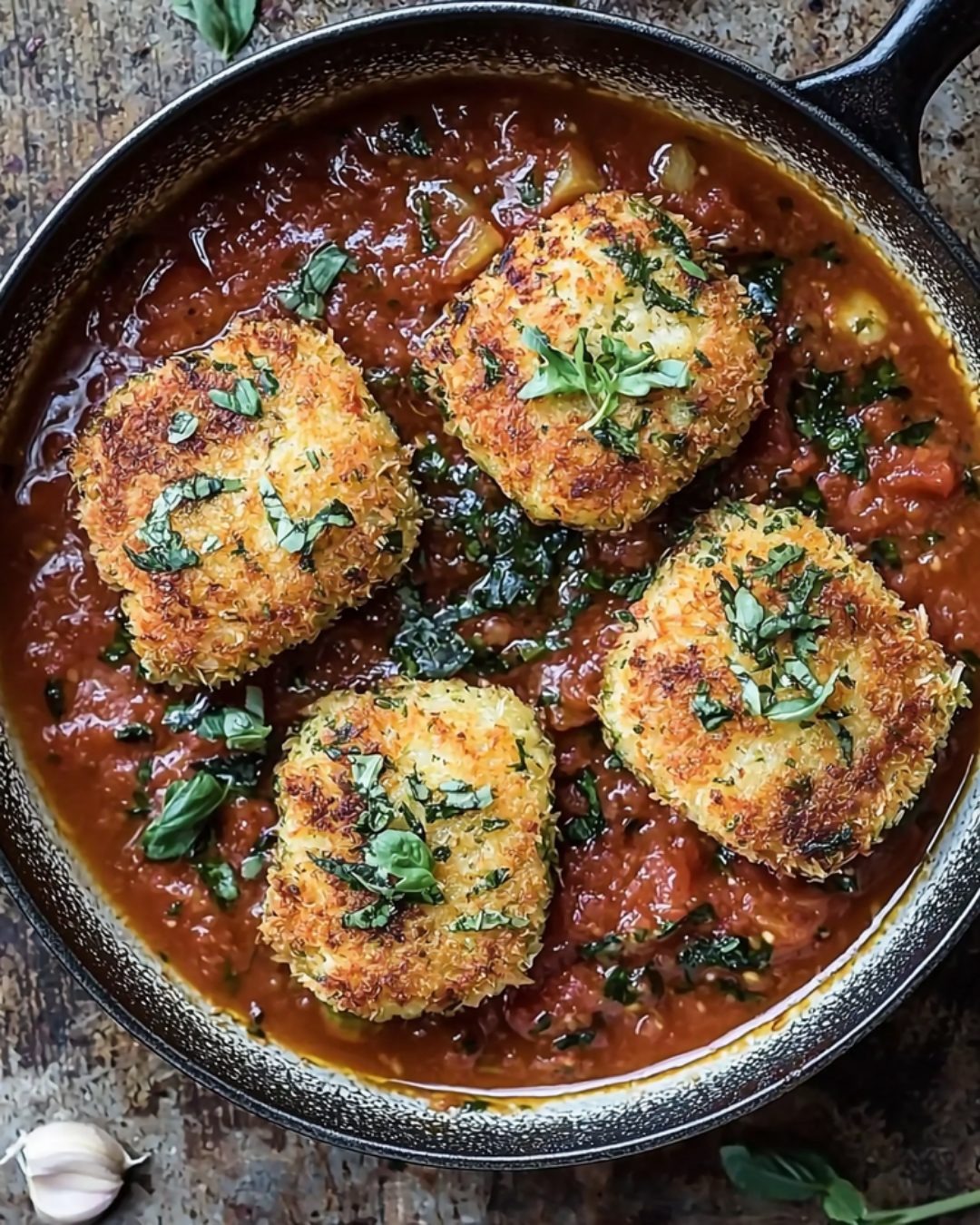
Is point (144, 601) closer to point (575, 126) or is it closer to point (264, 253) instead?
point (264, 253)

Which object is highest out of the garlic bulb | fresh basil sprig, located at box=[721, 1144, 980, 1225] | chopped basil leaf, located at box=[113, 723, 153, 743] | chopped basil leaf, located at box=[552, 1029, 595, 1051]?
chopped basil leaf, located at box=[113, 723, 153, 743]

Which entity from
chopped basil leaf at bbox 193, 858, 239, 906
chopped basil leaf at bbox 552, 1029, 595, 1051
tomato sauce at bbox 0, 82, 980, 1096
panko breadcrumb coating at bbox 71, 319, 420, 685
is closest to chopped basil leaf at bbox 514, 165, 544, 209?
tomato sauce at bbox 0, 82, 980, 1096

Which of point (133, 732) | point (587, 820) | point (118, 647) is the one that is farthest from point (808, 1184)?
point (118, 647)

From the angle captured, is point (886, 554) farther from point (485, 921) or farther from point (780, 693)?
point (485, 921)

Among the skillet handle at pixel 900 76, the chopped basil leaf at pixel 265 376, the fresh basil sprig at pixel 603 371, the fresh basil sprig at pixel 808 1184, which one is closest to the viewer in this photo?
the skillet handle at pixel 900 76

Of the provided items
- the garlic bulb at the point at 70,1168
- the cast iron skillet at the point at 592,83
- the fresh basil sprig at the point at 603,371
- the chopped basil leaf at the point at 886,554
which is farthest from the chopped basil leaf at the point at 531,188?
the garlic bulb at the point at 70,1168

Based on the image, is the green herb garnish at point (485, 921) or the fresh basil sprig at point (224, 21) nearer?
the green herb garnish at point (485, 921)

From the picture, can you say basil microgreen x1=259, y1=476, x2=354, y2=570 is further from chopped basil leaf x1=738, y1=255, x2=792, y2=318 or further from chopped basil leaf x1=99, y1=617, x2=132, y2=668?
chopped basil leaf x1=738, y1=255, x2=792, y2=318

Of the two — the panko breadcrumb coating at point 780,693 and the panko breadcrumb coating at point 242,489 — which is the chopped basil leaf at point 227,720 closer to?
the panko breadcrumb coating at point 242,489

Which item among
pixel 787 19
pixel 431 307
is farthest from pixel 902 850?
pixel 787 19
